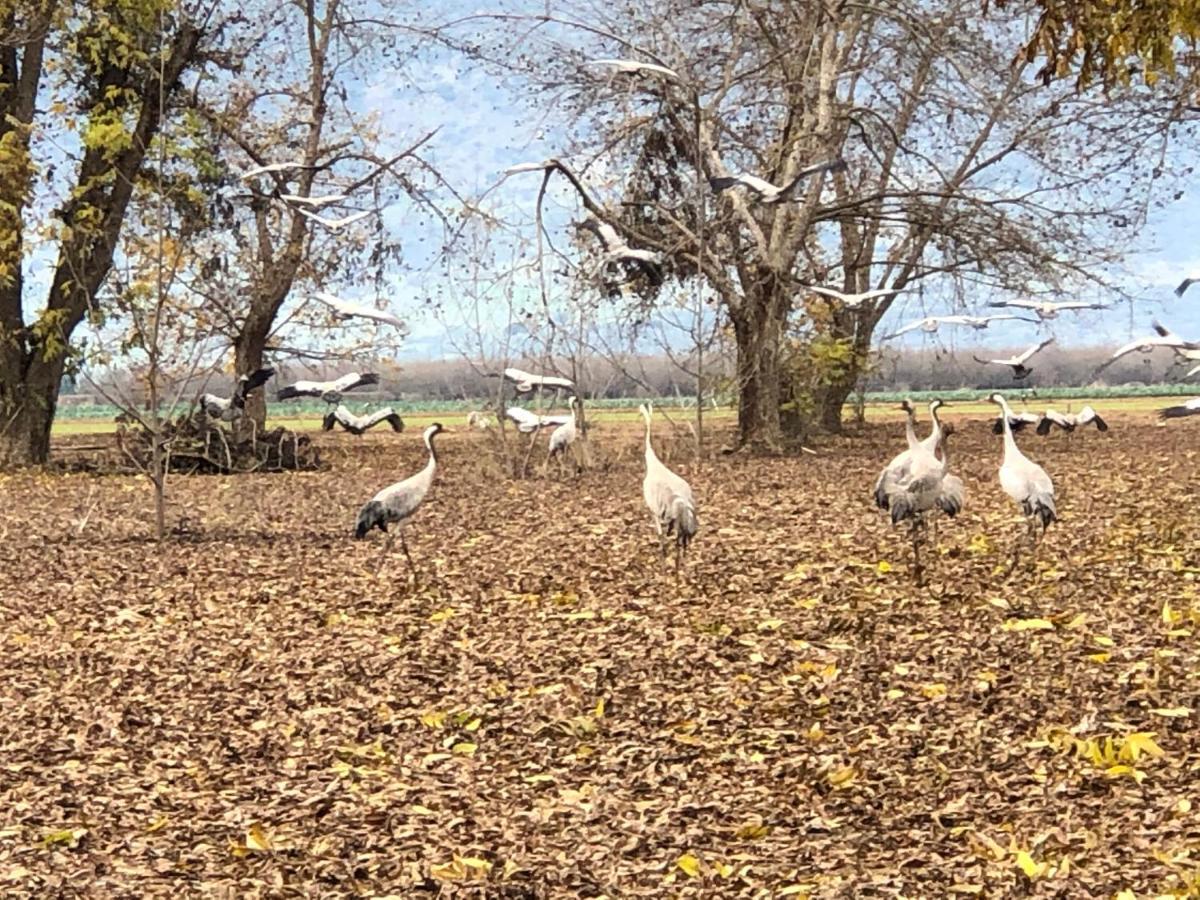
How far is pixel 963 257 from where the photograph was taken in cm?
2386

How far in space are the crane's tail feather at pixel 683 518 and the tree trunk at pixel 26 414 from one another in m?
15.0

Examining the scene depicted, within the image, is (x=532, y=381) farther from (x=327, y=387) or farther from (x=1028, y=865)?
(x=1028, y=865)

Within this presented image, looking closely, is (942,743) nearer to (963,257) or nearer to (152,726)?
(152,726)

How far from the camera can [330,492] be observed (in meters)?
18.5

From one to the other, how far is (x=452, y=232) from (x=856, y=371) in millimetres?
10478

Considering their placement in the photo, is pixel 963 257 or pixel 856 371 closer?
pixel 963 257

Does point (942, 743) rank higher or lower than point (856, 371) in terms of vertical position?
lower

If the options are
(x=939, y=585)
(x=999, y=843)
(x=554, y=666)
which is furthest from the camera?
(x=939, y=585)

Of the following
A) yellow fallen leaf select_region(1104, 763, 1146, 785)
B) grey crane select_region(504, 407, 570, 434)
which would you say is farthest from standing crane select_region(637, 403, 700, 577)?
grey crane select_region(504, 407, 570, 434)

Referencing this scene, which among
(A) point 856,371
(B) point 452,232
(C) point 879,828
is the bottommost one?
(C) point 879,828

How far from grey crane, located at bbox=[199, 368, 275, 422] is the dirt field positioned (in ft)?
29.2

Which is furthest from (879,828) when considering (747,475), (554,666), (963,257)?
(963,257)

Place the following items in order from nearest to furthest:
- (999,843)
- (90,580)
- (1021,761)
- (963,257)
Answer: (999,843), (1021,761), (90,580), (963,257)

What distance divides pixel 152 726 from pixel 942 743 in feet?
11.9
